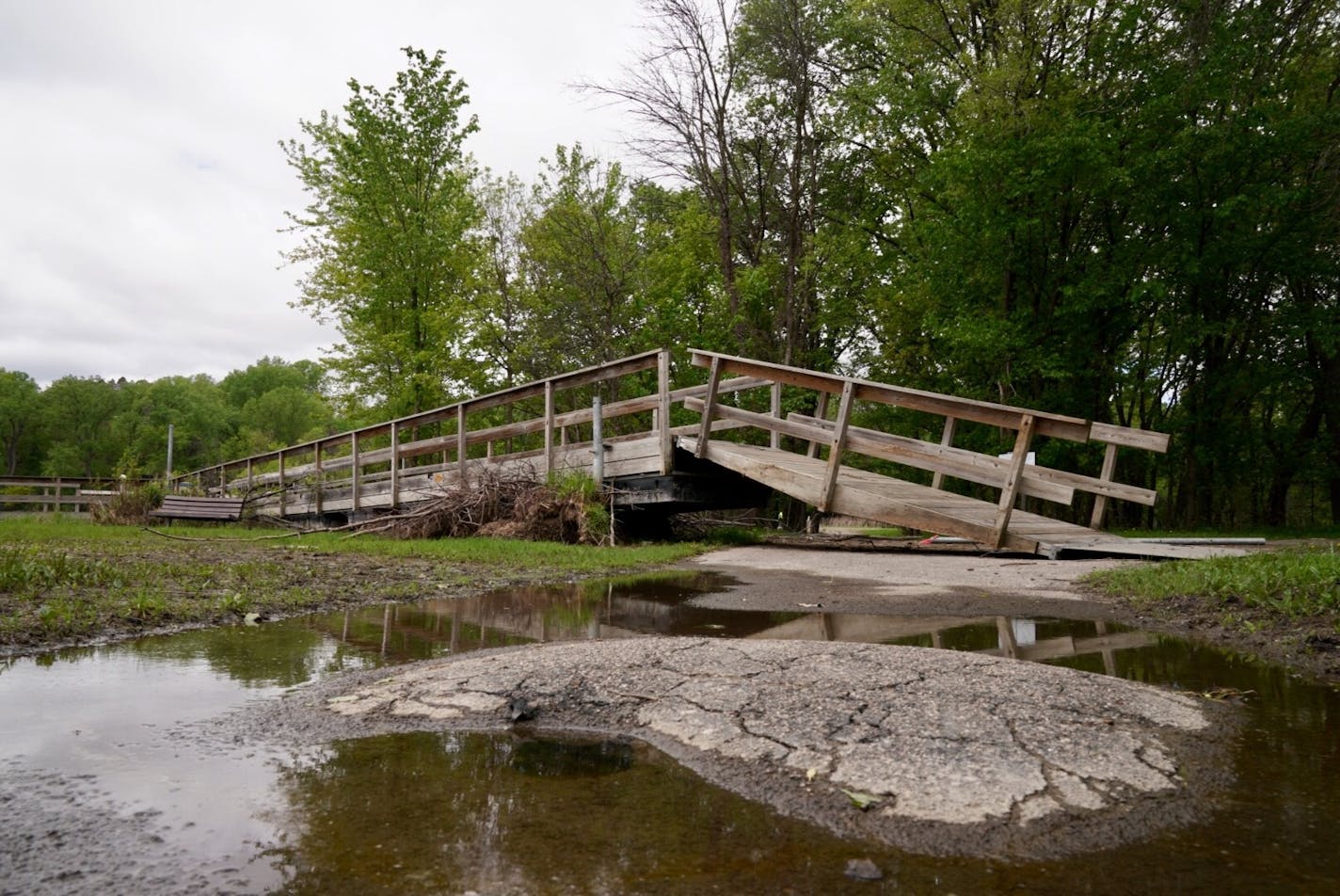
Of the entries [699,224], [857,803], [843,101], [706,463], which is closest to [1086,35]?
[843,101]

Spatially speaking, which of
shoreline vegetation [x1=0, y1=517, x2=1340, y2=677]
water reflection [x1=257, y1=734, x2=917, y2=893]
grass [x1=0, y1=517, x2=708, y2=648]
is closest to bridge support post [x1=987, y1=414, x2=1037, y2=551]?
shoreline vegetation [x1=0, y1=517, x2=1340, y2=677]

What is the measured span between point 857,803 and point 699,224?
22.0 m

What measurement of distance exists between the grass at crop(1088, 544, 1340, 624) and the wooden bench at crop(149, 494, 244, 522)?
16.0 metres

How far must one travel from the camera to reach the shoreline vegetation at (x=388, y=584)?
4.36 meters

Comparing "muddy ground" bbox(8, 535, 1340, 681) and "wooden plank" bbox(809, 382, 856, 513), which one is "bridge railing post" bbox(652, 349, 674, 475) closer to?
"muddy ground" bbox(8, 535, 1340, 681)

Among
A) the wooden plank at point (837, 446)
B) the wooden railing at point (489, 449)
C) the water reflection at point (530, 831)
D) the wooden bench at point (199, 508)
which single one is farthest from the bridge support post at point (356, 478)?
the water reflection at point (530, 831)

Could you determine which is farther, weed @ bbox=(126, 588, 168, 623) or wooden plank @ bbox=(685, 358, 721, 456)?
wooden plank @ bbox=(685, 358, 721, 456)

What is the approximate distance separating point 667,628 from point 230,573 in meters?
4.20

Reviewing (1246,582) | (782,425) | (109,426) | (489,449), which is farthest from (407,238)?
(109,426)

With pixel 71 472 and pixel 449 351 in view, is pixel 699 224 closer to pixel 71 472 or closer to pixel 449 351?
pixel 449 351

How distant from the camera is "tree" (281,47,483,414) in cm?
2038

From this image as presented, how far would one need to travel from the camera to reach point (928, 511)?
28.1 ft

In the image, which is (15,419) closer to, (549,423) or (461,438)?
(461,438)

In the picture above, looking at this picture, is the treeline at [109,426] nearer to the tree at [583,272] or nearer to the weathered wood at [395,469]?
the tree at [583,272]
